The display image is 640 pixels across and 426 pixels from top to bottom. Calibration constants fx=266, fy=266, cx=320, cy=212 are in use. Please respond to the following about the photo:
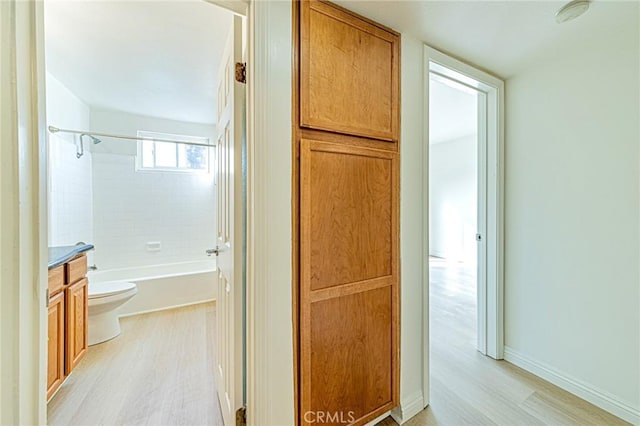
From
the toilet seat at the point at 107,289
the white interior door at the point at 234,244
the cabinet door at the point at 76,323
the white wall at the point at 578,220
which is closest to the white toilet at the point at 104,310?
the toilet seat at the point at 107,289

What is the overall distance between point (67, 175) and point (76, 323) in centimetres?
169

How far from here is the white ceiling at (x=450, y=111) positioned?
3.15 meters

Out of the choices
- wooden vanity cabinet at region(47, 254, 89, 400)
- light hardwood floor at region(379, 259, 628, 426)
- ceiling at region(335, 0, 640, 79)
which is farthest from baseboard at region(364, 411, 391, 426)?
ceiling at region(335, 0, 640, 79)

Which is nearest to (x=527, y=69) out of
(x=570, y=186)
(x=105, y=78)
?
(x=570, y=186)

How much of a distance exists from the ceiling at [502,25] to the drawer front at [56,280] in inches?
84.2

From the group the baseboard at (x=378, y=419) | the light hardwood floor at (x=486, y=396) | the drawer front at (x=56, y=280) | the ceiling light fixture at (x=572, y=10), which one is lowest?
the light hardwood floor at (x=486, y=396)

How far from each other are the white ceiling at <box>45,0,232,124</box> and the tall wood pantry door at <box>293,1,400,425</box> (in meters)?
0.86

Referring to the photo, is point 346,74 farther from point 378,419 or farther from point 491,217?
point 378,419

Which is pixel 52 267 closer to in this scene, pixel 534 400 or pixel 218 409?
pixel 218 409

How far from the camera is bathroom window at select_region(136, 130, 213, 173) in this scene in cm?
358

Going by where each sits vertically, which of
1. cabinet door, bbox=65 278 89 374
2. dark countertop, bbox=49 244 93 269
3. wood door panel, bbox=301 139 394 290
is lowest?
cabinet door, bbox=65 278 89 374

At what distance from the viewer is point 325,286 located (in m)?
1.27

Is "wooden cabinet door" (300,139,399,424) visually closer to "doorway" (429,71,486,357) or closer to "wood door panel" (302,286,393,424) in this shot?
"wood door panel" (302,286,393,424)

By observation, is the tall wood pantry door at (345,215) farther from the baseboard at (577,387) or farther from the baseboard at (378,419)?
the baseboard at (577,387)
